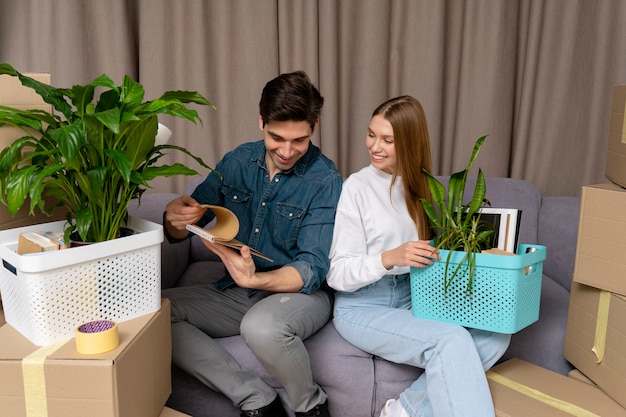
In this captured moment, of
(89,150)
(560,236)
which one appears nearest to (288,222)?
(89,150)

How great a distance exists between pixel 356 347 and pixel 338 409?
19 cm

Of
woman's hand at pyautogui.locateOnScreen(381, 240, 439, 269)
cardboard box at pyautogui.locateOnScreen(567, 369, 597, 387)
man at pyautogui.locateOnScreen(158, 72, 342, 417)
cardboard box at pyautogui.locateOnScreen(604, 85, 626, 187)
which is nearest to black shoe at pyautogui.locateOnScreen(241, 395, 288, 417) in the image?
man at pyautogui.locateOnScreen(158, 72, 342, 417)

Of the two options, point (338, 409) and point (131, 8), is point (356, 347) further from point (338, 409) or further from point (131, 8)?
point (131, 8)

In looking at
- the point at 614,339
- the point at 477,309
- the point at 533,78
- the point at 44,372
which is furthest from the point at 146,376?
the point at 533,78

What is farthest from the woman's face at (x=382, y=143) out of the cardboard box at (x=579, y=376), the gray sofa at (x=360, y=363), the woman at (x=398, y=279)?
the cardboard box at (x=579, y=376)

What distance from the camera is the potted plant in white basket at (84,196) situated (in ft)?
3.97

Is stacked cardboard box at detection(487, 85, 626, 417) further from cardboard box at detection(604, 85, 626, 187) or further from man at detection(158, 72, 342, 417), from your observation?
man at detection(158, 72, 342, 417)

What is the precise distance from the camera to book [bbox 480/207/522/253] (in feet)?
5.27

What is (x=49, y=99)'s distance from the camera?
1264 millimetres

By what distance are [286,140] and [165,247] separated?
2.38 feet

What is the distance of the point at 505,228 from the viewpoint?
1.61 meters

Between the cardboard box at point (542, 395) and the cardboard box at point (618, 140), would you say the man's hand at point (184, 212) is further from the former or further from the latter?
the cardboard box at point (618, 140)

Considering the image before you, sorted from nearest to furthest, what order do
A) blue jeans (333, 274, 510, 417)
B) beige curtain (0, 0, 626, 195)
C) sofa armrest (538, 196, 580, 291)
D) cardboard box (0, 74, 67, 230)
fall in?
1. cardboard box (0, 74, 67, 230)
2. blue jeans (333, 274, 510, 417)
3. sofa armrest (538, 196, 580, 291)
4. beige curtain (0, 0, 626, 195)

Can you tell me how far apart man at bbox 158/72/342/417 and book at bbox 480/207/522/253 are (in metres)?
0.47
